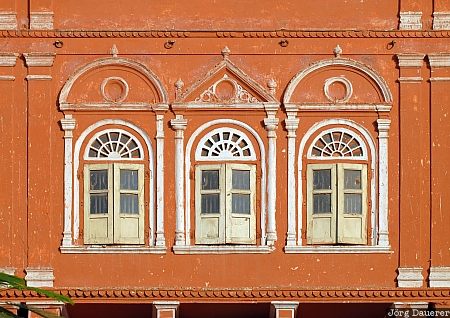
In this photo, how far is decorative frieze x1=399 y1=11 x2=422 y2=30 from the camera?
3300cm

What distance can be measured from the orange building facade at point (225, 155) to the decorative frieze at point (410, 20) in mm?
28

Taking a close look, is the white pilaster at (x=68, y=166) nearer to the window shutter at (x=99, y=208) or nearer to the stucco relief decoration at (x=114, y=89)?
the window shutter at (x=99, y=208)

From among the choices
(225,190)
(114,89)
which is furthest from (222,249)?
(114,89)

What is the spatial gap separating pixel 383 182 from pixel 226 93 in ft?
9.43

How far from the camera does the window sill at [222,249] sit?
107 ft

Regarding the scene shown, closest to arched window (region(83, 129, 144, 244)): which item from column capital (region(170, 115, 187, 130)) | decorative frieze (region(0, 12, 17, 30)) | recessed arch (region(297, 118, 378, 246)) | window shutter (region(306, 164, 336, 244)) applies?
column capital (region(170, 115, 187, 130))

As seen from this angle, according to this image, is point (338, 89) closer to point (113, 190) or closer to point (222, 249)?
point (222, 249)

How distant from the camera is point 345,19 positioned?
33.1m

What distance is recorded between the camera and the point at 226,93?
3291cm

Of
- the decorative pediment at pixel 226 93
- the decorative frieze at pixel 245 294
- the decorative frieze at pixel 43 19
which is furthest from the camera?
the decorative frieze at pixel 43 19

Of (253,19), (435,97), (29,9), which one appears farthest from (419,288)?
(29,9)

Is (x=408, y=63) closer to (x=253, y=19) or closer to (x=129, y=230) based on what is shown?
(x=253, y=19)

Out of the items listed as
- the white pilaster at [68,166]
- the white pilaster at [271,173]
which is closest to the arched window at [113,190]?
the white pilaster at [68,166]

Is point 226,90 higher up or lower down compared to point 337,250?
higher up
